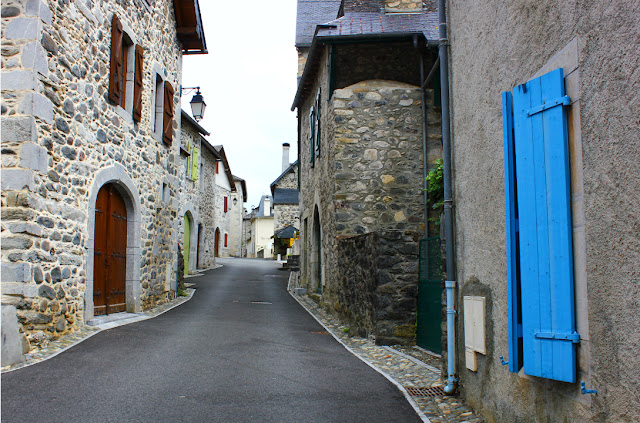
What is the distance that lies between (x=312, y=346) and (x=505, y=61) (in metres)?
4.70

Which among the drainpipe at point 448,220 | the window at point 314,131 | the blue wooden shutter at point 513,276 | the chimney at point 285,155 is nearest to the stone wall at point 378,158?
the window at point 314,131

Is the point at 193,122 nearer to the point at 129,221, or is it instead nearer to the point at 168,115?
the point at 168,115

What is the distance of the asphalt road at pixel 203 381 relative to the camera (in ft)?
14.1

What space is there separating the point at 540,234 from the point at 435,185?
21.2ft

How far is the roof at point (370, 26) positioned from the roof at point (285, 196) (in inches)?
905

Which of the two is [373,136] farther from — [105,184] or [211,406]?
[211,406]

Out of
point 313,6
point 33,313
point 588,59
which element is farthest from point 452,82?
point 313,6

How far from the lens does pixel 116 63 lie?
9.00 meters

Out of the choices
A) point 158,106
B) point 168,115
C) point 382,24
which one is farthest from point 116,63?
point 382,24

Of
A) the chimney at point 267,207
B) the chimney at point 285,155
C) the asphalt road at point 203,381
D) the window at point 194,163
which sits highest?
the chimney at point 285,155

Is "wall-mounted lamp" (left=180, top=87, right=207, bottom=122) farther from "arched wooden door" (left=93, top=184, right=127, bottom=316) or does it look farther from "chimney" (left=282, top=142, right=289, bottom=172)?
"chimney" (left=282, top=142, right=289, bottom=172)

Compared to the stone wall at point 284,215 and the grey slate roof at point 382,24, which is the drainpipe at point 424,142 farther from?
the stone wall at point 284,215

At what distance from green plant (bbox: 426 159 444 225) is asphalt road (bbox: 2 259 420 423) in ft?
10.7

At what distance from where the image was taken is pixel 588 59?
288cm
